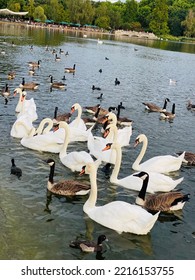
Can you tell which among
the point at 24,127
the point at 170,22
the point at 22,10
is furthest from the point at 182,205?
the point at 170,22

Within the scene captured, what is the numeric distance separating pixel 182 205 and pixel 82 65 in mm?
36111

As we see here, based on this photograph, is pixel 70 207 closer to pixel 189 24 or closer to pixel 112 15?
pixel 189 24

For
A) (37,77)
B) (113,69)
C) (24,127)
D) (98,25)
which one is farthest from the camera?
(98,25)

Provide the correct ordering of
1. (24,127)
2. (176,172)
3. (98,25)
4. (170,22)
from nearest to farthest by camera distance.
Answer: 1. (176,172)
2. (24,127)
3. (98,25)
4. (170,22)

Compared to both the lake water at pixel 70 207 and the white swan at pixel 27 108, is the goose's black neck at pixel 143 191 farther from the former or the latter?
the white swan at pixel 27 108

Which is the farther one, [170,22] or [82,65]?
[170,22]

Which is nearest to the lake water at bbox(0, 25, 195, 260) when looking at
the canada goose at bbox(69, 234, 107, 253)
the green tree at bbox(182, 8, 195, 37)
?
the canada goose at bbox(69, 234, 107, 253)

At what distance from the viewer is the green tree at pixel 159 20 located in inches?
6781

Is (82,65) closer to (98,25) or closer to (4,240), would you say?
(4,240)

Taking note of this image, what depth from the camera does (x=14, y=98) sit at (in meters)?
24.0

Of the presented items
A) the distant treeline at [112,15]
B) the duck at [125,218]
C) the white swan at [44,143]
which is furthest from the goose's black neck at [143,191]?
the distant treeline at [112,15]

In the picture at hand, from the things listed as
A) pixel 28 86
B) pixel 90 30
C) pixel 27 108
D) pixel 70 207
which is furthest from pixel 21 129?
pixel 90 30

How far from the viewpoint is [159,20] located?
173 m

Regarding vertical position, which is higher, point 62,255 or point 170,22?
point 170,22
